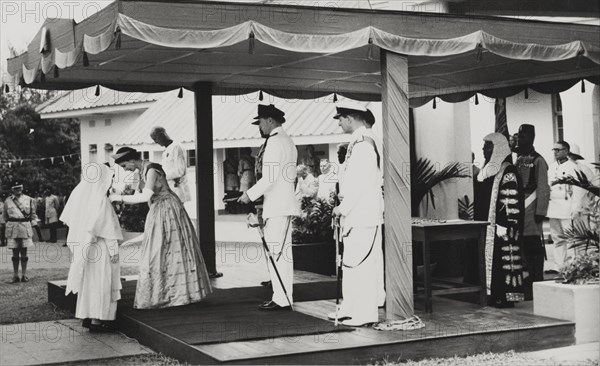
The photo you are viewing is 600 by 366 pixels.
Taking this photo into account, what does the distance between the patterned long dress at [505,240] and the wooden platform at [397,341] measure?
9.2 inches

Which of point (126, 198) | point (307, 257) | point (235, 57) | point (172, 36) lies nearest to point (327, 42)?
point (172, 36)

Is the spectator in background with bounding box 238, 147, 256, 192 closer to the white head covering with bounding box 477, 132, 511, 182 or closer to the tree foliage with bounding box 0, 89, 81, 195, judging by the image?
the white head covering with bounding box 477, 132, 511, 182

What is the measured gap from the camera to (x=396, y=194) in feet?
28.3

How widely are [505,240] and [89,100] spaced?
24.0 meters

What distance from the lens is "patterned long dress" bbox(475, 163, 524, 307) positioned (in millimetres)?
9781

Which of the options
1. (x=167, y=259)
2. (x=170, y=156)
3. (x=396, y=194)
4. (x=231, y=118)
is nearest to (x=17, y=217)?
(x=170, y=156)

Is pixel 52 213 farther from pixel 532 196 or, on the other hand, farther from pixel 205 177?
Answer: pixel 532 196

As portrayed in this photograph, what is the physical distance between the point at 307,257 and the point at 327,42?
6.06 m

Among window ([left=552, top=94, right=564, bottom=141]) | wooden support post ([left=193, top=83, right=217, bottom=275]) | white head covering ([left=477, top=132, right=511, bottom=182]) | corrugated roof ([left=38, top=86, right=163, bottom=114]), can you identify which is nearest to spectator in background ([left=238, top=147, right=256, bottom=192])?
corrugated roof ([left=38, top=86, right=163, bottom=114])

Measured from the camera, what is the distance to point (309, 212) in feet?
47.0

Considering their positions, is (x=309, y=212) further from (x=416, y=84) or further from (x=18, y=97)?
(x=18, y=97)

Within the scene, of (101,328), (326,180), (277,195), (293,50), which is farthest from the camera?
(326,180)

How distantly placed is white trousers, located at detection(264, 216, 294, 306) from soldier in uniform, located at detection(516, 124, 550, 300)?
310cm

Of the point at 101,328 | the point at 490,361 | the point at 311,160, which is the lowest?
the point at 490,361
